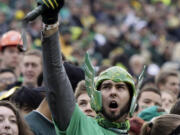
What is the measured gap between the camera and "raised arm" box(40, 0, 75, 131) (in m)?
4.30

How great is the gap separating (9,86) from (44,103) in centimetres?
253

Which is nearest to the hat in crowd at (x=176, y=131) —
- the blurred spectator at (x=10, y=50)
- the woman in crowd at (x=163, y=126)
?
the woman in crowd at (x=163, y=126)

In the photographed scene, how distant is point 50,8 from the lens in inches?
160

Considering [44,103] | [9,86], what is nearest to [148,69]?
[9,86]

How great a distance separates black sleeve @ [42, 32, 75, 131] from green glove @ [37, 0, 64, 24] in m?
0.17

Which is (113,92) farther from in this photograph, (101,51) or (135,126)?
(101,51)

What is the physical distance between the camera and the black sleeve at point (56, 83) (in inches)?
170

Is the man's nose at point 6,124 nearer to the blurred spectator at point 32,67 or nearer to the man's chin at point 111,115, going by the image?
the man's chin at point 111,115

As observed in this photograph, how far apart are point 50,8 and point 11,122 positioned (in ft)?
5.12

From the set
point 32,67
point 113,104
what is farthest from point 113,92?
point 32,67

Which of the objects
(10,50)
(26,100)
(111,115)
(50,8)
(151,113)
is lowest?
(151,113)

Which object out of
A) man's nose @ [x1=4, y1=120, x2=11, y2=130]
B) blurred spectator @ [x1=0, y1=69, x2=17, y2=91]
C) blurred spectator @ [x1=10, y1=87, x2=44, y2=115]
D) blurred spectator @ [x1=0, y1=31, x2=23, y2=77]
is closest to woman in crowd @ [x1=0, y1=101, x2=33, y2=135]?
man's nose @ [x1=4, y1=120, x2=11, y2=130]

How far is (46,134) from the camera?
5.54 metres

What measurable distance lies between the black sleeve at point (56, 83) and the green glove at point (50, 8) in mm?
166
